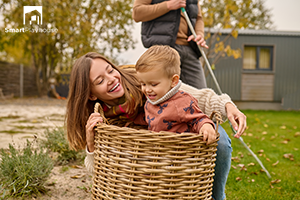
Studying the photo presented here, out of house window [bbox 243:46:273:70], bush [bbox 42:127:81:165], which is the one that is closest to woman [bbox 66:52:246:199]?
bush [bbox 42:127:81:165]

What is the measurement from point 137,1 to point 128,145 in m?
1.51

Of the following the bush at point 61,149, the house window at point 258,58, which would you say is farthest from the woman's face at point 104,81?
the house window at point 258,58

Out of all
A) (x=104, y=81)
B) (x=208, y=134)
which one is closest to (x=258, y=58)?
(x=104, y=81)

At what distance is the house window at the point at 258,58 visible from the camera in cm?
1172

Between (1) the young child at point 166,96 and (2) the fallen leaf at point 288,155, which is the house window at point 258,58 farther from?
(1) the young child at point 166,96

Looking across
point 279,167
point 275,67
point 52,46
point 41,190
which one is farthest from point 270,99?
point 41,190

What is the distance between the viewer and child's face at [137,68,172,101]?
4.45ft

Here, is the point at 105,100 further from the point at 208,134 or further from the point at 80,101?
the point at 208,134

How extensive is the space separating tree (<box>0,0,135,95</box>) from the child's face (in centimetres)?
824

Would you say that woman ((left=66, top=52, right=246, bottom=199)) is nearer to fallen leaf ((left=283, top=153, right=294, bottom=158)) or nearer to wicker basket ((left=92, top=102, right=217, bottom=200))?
wicker basket ((left=92, top=102, right=217, bottom=200))

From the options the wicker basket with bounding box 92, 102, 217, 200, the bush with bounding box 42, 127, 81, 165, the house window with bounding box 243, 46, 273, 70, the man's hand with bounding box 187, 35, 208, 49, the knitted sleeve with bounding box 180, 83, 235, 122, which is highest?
the house window with bounding box 243, 46, 273, 70

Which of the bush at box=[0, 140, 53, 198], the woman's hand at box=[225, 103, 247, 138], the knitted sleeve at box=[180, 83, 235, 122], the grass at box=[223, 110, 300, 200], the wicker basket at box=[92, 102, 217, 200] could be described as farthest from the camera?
the grass at box=[223, 110, 300, 200]

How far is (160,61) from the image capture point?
4.44 feet

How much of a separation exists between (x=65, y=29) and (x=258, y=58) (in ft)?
28.2
